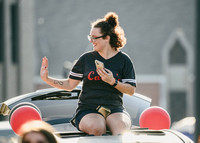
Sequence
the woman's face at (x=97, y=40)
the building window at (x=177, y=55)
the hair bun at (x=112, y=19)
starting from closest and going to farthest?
the woman's face at (x=97, y=40) < the hair bun at (x=112, y=19) < the building window at (x=177, y=55)

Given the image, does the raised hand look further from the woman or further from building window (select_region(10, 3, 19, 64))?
building window (select_region(10, 3, 19, 64))

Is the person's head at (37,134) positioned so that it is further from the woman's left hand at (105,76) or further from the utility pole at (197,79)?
the woman's left hand at (105,76)

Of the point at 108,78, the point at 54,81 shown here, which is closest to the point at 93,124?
the point at 108,78

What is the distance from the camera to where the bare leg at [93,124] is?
379 cm

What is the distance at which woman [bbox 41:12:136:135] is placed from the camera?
387 cm

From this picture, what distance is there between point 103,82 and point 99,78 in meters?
0.05

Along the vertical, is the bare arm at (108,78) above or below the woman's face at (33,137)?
above

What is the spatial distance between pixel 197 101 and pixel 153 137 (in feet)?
2.49

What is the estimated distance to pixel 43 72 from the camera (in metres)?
4.13

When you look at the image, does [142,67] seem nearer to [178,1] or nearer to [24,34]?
[178,1]

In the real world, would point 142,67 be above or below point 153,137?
below

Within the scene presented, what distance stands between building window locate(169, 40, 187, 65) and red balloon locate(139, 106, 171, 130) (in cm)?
3301

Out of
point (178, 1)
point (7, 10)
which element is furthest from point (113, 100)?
point (178, 1)

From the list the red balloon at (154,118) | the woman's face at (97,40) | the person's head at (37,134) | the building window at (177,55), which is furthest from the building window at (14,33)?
the person's head at (37,134)
